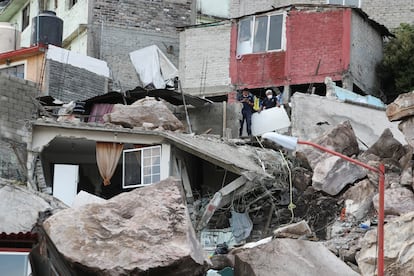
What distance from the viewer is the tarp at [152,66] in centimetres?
3478

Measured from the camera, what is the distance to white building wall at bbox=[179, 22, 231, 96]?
3238 centimetres

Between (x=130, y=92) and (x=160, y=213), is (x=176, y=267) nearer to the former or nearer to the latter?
(x=160, y=213)

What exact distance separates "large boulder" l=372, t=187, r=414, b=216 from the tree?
9.39 m

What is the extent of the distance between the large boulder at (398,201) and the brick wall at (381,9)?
41.3ft

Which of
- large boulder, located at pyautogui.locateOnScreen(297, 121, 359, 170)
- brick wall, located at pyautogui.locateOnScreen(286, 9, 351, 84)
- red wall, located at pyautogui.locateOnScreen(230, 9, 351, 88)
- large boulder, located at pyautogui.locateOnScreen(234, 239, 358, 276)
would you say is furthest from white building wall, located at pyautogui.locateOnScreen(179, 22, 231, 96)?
large boulder, located at pyautogui.locateOnScreen(234, 239, 358, 276)

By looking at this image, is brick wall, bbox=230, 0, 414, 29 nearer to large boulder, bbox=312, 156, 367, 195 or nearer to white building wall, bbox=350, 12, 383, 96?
white building wall, bbox=350, 12, 383, 96

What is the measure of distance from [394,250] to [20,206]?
24.9 feet

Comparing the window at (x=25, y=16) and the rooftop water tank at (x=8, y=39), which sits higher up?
the window at (x=25, y=16)

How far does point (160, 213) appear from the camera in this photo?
14.6 meters

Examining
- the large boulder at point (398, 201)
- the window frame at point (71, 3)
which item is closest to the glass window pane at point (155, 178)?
the large boulder at point (398, 201)

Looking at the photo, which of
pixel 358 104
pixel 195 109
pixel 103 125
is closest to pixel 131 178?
pixel 103 125

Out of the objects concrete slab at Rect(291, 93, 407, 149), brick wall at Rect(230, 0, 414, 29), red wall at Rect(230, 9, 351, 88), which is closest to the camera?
concrete slab at Rect(291, 93, 407, 149)

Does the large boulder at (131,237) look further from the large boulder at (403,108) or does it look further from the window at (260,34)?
the window at (260,34)

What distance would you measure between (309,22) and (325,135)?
682 centimetres
